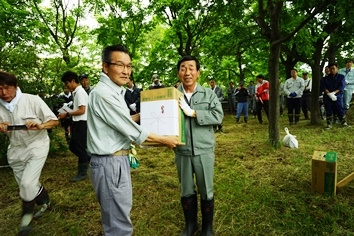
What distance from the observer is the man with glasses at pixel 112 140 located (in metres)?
1.69

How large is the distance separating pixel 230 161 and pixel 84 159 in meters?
3.18

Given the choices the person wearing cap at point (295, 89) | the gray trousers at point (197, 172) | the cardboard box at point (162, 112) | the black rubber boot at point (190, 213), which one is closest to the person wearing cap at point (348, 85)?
the person wearing cap at point (295, 89)

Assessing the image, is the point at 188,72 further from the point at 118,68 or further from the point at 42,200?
the point at 42,200

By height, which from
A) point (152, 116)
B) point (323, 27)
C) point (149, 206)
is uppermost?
point (323, 27)

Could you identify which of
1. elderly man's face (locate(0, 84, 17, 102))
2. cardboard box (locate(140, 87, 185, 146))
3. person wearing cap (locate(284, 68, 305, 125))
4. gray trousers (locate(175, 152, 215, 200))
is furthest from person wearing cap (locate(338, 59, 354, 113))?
elderly man's face (locate(0, 84, 17, 102))

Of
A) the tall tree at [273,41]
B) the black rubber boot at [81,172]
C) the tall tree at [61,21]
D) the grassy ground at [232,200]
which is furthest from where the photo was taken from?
the tall tree at [61,21]

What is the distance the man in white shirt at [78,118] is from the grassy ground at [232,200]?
0.43m

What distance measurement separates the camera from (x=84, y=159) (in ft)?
14.5

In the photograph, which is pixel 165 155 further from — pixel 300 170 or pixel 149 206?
pixel 300 170

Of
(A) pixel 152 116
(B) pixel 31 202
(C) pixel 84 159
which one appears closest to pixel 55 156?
(C) pixel 84 159

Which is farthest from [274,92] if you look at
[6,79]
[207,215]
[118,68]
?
[6,79]

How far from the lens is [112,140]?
175cm

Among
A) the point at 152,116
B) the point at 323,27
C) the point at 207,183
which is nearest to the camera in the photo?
the point at 152,116

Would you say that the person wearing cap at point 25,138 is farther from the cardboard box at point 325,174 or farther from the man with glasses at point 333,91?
the man with glasses at point 333,91
